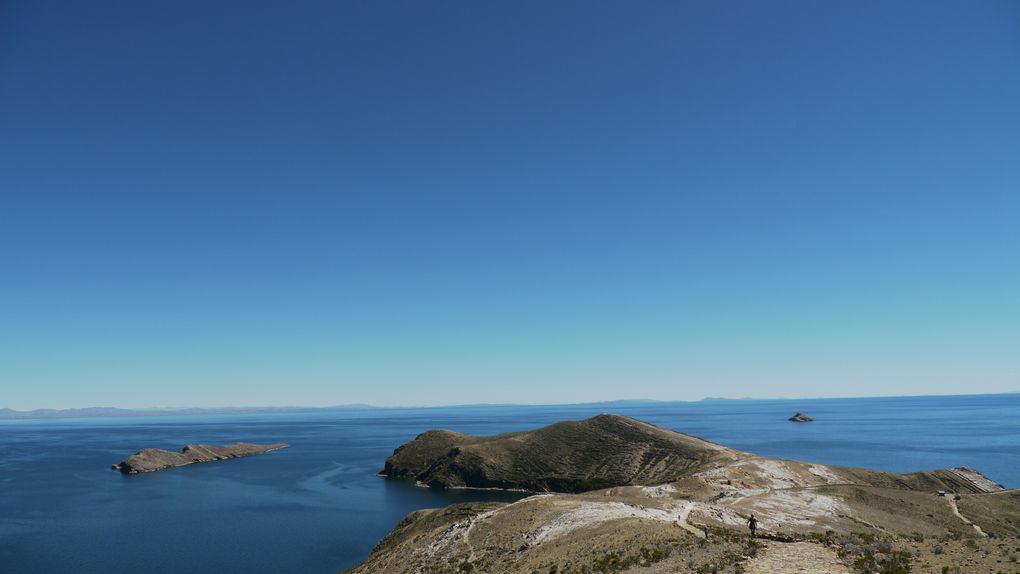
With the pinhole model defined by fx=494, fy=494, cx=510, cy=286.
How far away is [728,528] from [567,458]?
326ft

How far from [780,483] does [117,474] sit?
213m

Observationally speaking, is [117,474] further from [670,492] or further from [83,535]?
[670,492]

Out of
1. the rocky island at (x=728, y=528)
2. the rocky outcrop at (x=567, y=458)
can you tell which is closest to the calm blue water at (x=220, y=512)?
the rocky outcrop at (x=567, y=458)

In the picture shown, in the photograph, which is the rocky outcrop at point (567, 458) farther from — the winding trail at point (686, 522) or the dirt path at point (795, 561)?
the dirt path at point (795, 561)

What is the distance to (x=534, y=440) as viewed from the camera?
159 metres

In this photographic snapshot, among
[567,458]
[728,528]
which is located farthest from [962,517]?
[567,458]

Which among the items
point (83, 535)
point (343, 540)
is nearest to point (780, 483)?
point (343, 540)

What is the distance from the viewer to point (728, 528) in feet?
165

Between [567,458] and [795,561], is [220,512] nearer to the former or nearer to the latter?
[567,458]

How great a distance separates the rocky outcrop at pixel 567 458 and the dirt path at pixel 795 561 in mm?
86578

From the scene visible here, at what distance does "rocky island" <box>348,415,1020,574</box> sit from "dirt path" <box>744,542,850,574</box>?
12cm

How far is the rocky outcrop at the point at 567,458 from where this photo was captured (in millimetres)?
131875

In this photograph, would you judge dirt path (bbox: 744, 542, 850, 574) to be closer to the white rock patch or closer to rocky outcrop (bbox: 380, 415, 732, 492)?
the white rock patch

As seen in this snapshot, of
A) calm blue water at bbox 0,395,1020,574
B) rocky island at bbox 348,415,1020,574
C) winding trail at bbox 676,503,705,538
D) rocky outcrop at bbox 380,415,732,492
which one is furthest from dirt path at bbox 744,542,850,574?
rocky outcrop at bbox 380,415,732,492
